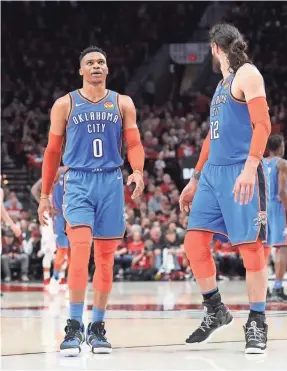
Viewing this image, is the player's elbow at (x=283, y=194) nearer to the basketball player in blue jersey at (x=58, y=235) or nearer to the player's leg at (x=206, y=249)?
the basketball player in blue jersey at (x=58, y=235)

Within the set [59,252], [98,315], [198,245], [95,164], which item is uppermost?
[95,164]

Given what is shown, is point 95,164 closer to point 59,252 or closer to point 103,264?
point 103,264

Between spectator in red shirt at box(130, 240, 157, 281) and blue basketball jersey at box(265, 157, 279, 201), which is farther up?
blue basketball jersey at box(265, 157, 279, 201)

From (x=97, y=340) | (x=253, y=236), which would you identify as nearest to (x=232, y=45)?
(x=253, y=236)

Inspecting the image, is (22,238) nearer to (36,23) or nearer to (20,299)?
(20,299)

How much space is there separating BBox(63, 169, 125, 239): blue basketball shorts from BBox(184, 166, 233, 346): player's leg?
51cm

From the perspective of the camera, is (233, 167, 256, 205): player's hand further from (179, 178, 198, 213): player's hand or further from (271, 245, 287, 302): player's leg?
(271, 245, 287, 302): player's leg

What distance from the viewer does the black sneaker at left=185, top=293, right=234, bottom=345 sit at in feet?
19.2

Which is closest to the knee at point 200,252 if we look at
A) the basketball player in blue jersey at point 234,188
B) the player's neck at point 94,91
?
the basketball player in blue jersey at point 234,188

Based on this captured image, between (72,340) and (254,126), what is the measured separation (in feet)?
5.76

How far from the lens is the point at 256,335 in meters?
5.57

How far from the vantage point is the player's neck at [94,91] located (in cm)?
606

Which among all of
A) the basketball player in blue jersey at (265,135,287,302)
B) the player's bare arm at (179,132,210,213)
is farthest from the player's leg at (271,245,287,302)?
the player's bare arm at (179,132,210,213)

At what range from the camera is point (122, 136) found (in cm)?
620
